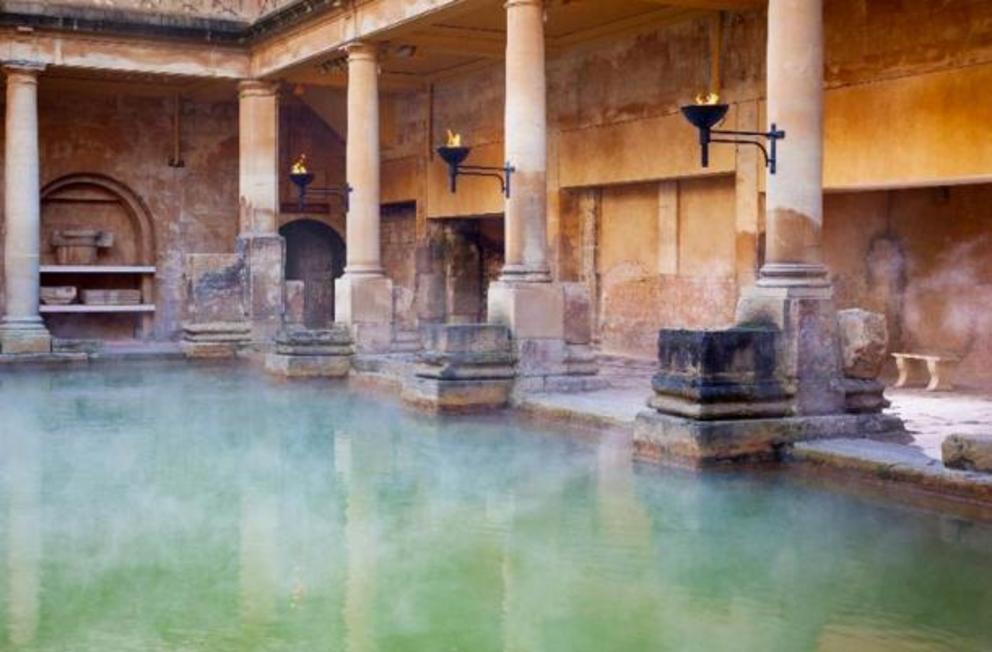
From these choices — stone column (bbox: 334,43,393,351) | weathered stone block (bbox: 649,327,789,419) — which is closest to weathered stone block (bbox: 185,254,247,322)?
stone column (bbox: 334,43,393,351)

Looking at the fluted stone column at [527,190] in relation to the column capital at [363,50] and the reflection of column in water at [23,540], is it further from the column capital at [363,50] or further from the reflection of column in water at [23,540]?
the reflection of column in water at [23,540]

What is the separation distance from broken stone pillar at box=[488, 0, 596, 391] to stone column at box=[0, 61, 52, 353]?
8.99 m

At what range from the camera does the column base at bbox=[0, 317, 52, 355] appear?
18641mm

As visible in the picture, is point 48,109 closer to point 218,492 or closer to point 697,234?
point 697,234

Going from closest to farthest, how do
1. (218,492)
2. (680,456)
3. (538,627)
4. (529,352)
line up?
1. (538,627)
2. (218,492)
3. (680,456)
4. (529,352)

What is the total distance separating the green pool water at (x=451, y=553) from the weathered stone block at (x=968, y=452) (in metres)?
0.52

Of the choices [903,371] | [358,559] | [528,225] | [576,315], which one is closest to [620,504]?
[358,559]

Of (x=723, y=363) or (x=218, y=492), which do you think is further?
(x=723, y=363)

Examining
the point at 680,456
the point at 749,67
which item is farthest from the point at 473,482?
the point at 749,67

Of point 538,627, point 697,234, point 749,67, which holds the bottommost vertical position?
point 538,627

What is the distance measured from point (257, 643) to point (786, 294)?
5676mm

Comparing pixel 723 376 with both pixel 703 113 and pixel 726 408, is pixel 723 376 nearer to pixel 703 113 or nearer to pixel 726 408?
pixel 726 408

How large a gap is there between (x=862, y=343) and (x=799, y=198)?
46.8 inches

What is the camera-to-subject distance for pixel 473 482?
8.48 meters
